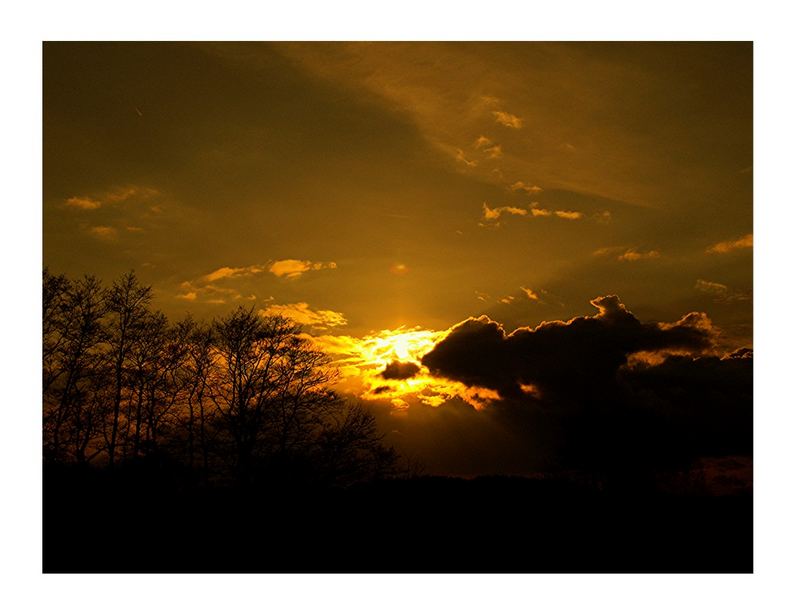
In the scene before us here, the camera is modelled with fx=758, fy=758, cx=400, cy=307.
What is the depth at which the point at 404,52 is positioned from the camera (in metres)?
14.1

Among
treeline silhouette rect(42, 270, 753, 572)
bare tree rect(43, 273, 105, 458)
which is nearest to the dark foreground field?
treeline silhouette rect(42, 270, 753, 572)

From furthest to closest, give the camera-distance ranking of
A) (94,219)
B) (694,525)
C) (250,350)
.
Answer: (250,350)
(94,219)
(694,525)

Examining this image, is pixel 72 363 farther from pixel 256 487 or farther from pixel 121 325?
pixel 256 487

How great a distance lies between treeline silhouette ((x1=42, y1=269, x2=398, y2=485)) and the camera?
15.3 meters

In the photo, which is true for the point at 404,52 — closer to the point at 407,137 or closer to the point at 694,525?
the point at 407,137

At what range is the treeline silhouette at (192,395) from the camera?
1534 cm

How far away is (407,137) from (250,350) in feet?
20.5

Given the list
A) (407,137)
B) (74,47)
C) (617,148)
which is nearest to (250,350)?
(407,137)

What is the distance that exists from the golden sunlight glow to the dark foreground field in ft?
5.59

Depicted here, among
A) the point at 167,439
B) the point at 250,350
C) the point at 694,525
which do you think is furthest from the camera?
the point at 250,350

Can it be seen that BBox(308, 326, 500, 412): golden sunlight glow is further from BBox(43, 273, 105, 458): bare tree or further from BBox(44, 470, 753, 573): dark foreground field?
BBox(43, 273, 105, 458): bare tree

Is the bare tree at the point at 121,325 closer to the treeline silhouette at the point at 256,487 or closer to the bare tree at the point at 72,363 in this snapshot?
the treeline silhouette at the point at 256,487

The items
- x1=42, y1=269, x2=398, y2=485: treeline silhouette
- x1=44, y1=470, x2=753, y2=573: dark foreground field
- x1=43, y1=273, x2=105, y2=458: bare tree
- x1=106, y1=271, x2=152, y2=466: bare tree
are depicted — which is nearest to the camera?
x1=44, y1=470, x2=753, y2=573: dark foreground field

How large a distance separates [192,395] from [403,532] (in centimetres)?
615
